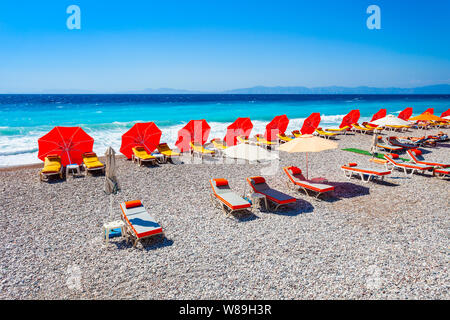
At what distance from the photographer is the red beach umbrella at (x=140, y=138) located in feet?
38.0

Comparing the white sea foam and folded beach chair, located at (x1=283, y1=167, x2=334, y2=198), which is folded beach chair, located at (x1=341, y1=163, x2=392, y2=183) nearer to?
folded beach chair, located at (x1=283, y1=167, x2=334, y2=198)

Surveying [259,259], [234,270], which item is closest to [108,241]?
[234,270]

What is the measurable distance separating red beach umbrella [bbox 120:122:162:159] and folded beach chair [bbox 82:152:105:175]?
1.54 meters

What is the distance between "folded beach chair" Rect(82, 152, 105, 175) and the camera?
30.9 feet

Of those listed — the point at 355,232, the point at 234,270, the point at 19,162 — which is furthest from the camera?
the point at 19,162

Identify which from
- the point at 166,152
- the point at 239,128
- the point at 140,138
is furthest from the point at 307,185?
the point at 239,128

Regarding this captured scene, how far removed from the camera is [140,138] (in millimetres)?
11812

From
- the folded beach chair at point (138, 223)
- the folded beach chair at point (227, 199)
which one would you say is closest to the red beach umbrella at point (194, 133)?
the folded beach chair at point (227, 199)

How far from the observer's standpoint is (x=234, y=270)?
4562 mm

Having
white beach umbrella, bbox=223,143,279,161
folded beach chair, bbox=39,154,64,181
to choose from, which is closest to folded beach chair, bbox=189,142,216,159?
white beach umbrella, bbox=223,143,279,161

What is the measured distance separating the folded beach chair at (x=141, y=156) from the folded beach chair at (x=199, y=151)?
1960 millimetres
